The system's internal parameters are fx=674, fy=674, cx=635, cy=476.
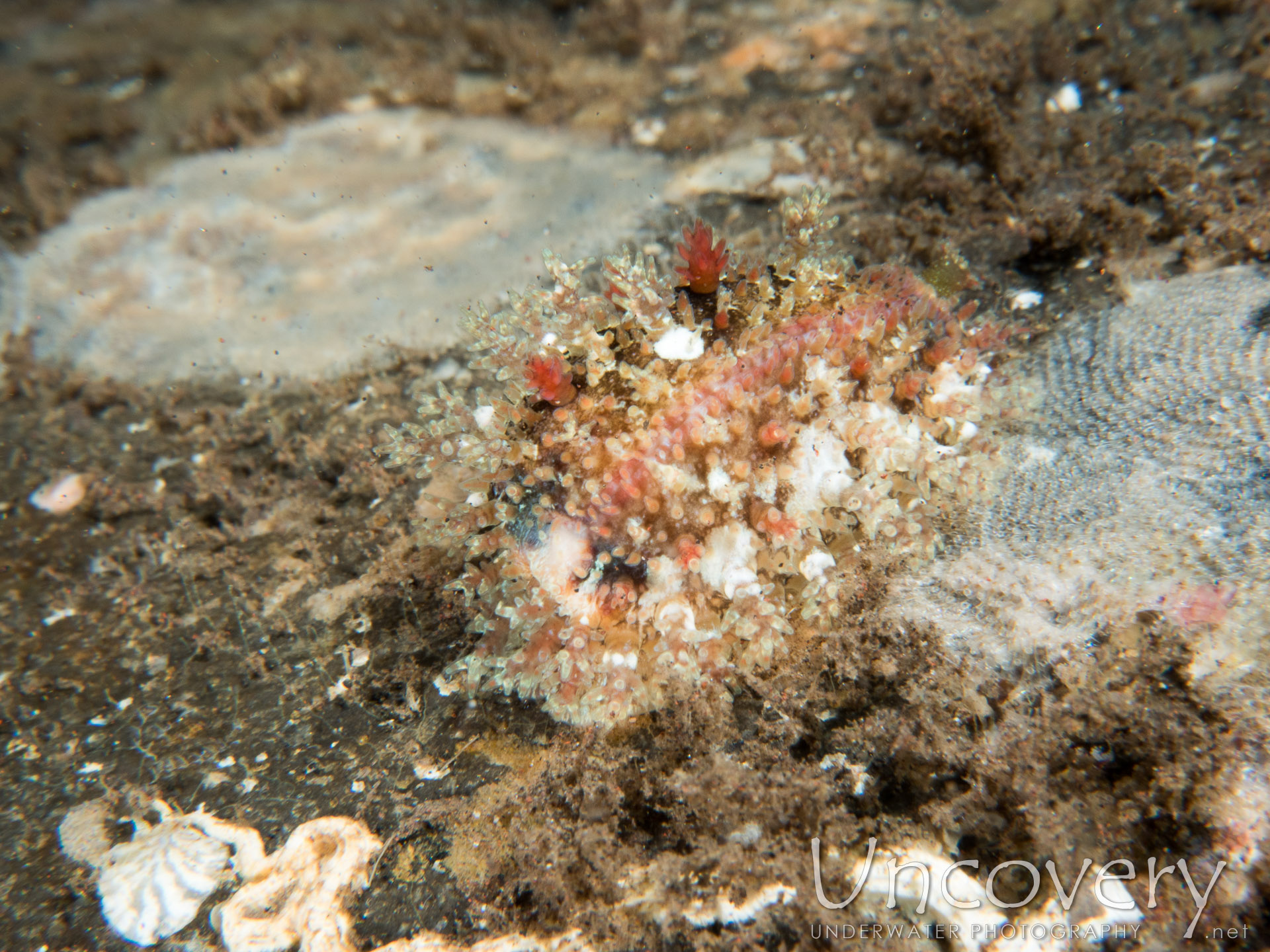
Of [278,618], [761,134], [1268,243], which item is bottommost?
[278,618]

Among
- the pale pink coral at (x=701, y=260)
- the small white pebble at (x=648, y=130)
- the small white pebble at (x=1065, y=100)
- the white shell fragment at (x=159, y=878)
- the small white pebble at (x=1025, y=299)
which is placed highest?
the small white pebble at (x=1065, y=100)

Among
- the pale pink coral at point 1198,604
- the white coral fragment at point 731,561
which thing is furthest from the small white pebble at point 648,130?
the pale pink coral at point 1198,604

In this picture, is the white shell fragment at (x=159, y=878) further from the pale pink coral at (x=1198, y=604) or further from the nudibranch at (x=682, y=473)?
the pale pink coral at (x=1198, y=604)

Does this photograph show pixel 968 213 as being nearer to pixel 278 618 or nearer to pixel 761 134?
pixel 761 134

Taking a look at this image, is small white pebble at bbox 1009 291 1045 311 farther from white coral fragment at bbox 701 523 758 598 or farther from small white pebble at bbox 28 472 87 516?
small white pebble at bbox 28 472 87 516

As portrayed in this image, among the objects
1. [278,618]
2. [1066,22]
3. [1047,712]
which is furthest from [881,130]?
[278,618]

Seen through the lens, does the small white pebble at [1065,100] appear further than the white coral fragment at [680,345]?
Yes

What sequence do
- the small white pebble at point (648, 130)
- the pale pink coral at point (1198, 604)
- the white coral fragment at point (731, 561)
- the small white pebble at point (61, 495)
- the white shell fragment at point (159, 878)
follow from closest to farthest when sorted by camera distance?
the pale pink coral at point (1198, 604), the white shell fragment at point (159, 878), the white coral fragment at point (731, 561), the small white pebble at point (61, 495), the small white pebble at point (648, 130)

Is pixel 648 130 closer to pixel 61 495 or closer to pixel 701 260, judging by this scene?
pixel 701 260

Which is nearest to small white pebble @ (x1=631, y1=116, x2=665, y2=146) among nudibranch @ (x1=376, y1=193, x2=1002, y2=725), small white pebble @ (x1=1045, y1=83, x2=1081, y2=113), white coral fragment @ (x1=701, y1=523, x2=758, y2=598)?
small white pebble @ (x1=1045, y1=83, x2=1081, y2=113)
